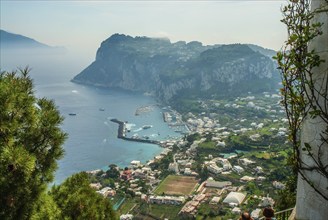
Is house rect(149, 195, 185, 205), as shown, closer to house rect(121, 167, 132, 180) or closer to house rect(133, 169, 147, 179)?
house rect(133, 169, 147, 179)

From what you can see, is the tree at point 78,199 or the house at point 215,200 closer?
the tree at point 78,199

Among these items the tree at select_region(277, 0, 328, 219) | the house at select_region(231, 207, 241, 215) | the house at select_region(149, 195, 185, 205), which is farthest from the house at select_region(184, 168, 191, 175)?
the tree at select_region(277, 0, 328, 219)

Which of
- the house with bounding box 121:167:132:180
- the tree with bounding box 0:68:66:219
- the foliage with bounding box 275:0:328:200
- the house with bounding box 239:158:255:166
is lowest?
the house with bounding box 121:167:132:180

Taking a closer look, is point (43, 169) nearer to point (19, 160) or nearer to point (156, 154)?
point (19, 160)

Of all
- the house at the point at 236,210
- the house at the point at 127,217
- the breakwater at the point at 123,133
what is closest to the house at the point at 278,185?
the house at the point at 236,210

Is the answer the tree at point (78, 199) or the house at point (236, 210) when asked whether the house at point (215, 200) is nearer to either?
the house at point (236, 210)

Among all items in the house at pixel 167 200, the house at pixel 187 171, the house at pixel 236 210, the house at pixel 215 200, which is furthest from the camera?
the house at pixel 187 171
